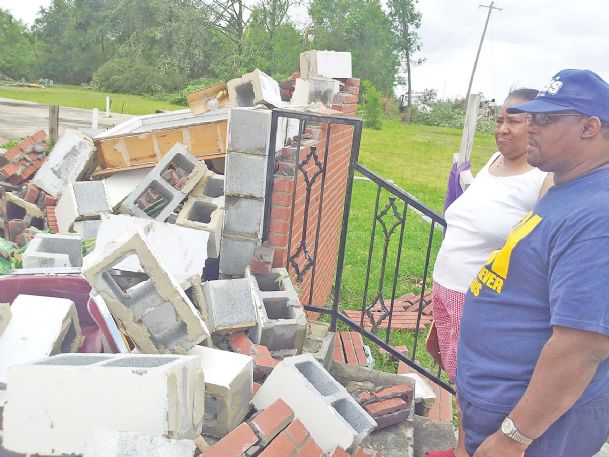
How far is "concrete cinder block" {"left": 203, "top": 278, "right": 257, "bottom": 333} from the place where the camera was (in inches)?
97.5

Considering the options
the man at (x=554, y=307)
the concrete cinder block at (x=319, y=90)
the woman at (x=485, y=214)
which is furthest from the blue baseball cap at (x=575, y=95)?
the concrete cinder block at (x=319, y=90)

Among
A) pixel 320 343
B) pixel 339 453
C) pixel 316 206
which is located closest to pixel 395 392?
pixel 320 343

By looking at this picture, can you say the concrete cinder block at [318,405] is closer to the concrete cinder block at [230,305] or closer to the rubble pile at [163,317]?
the rubble pile at [163,317]

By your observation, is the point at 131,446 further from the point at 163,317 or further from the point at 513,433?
the point at 513,433

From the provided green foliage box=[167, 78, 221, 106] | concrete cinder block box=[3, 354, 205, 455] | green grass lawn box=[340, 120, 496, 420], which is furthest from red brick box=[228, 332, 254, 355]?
green foliage box=[167, 78, 221, 106]

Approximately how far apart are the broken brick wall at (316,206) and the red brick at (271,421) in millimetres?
1294

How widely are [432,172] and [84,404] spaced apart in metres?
15.7

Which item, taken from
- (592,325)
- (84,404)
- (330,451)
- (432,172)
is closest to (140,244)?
(84,404)

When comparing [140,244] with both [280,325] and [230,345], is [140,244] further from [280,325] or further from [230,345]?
[280,325]

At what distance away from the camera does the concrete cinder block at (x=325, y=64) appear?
488 cm

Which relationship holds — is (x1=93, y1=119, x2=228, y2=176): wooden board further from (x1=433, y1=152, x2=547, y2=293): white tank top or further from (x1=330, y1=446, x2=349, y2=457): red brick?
(x1=330, y1=446, x2=349, y2=457): red brick

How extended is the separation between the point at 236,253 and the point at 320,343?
2.43 ft

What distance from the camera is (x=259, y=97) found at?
335 centimetres

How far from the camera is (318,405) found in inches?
81.0
